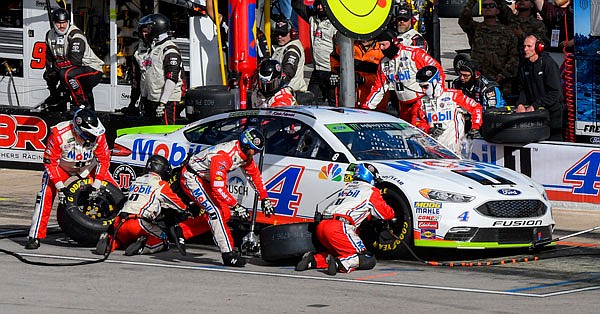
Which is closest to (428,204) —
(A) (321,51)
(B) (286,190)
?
(B) (286,190)

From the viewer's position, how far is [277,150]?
14047 mm

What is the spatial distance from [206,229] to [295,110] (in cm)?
174

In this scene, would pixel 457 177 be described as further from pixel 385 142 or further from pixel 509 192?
pixel 385 142

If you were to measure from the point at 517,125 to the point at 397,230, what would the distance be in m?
4.06

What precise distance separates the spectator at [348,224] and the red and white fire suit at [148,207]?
185 cm

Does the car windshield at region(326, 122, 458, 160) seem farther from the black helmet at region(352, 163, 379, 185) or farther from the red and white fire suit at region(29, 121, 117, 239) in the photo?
the red and white fire suit at region(29, 121, 117, 239)

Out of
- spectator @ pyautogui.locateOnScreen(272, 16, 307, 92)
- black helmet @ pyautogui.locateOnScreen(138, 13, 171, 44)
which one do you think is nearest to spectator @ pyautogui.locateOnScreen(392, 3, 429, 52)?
spectator @ pyautogui.locateOnScreen(272, 16, 307, 92)

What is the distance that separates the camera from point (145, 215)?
44.5 ft

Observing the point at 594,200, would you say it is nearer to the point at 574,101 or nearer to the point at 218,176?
the point at 574,101

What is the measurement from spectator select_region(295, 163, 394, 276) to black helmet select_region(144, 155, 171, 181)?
82.5 inches

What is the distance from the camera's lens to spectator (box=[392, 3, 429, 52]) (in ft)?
58.4

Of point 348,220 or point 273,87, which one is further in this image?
point 273,87

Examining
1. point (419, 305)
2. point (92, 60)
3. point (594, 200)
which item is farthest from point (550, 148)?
point (92, 60)

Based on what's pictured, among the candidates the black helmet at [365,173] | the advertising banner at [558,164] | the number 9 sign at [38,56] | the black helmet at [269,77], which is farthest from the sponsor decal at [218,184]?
the number 9 sign at [38,56]
